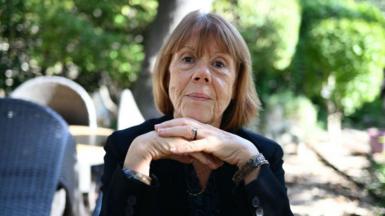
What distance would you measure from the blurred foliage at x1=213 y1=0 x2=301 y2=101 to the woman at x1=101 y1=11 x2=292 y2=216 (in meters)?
5.60

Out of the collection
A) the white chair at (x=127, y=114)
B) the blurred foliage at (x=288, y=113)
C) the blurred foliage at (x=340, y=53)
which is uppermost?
the blurred foliage at (x=340, y=53)

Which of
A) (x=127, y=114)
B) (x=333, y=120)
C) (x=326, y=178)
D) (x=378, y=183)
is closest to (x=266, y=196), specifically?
(x=127, y=114)

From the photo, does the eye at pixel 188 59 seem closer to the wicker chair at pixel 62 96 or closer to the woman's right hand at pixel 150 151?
the woman's right hand at pixel 150 151

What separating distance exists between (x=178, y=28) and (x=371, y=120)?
395 inches

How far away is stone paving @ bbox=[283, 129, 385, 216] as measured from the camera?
4.67 m

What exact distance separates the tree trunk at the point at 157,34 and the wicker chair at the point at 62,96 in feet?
3.95

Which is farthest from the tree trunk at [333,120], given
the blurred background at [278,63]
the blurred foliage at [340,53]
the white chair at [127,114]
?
the white chair at [127,114]

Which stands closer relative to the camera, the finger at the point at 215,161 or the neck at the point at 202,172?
the finger at the point at 215,161

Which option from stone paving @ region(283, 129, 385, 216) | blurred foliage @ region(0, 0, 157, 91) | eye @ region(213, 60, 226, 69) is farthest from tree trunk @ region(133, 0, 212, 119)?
eye @ region(213, 60, 226, 69)

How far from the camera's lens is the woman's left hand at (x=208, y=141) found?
1.36 metres

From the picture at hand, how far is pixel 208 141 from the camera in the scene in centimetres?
138

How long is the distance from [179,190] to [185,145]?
31cm

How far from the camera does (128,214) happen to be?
1.44 meters

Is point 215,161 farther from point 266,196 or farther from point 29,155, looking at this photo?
point 29,155
